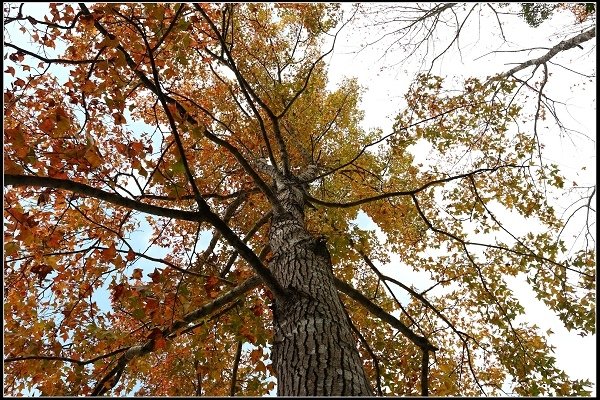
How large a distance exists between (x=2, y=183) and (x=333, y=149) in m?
8.62

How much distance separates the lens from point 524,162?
582 cm

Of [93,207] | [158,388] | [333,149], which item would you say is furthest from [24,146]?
[333,149]

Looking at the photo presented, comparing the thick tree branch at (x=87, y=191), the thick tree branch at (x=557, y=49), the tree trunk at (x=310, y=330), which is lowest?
the tree trunk at (x=310, y=330)

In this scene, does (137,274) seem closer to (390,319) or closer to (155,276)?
(155,276)

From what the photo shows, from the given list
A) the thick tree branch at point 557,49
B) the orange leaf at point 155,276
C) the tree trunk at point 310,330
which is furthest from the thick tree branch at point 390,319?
the thick tree branch at point 557,49

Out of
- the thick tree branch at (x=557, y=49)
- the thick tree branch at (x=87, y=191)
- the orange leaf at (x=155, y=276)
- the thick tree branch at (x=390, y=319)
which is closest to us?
the thick tree branch at (x=87, y=191)

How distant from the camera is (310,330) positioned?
2.85 m

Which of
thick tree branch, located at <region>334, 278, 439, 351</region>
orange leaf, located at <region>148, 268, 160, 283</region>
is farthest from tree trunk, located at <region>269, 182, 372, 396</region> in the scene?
orange leaf, located at <region>148, 268, 160, 283</region>

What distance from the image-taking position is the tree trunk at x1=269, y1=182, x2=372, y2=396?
2.44 meters

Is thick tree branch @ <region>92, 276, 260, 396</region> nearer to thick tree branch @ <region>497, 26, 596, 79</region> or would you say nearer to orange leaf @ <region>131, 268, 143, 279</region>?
orange leaf @ <region>131, 268, 143, 279</region>

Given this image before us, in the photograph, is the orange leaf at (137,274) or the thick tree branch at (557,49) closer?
the orange leaf at (137,274)

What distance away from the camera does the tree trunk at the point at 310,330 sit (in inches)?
96.0

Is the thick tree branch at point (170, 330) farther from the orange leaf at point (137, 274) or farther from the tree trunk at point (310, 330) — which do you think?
the orange leaf at point (137, 274)

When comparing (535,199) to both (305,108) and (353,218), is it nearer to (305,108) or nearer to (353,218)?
(353,218)
